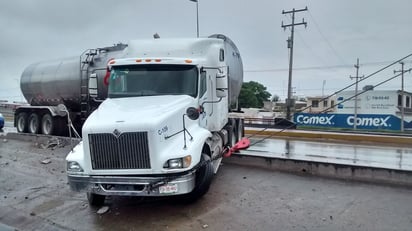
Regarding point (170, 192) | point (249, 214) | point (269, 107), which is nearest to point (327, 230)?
point (249, 214)

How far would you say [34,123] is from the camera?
1591cm

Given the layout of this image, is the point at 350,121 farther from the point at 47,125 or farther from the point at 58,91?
the point at 47,125

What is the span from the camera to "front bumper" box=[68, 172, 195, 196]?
500 centimetres

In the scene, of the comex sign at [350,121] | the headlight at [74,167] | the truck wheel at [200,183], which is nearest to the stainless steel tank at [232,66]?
the truck wheel at [200,183]

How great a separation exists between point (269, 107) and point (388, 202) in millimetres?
74017

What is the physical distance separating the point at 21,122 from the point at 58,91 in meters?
3.66

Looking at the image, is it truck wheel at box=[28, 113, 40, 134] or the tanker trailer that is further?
truck wheel at box=[28, 113, 40, 134]

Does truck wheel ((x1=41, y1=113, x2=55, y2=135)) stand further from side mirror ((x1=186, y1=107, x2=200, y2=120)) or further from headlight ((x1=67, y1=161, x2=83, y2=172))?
side mirror ((x1=186, y1=107, x2=200, y2=120))

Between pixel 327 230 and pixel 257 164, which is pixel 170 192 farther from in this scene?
pixel 257 164

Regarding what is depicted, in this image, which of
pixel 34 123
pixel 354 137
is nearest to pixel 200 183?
pixel 354 137

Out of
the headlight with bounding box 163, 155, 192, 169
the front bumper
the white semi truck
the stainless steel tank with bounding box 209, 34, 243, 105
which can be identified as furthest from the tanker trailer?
the headlight with bounding box 163, 155, 192, 169

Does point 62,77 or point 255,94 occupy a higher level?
point 255,94

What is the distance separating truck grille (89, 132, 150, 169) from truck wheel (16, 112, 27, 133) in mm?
13357

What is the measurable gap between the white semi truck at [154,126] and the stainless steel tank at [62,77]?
5.85 meters
